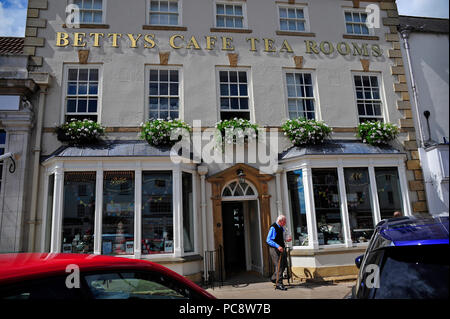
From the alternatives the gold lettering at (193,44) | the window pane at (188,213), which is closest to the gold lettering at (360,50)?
the gold lettering at (193,44)

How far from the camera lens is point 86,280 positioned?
215 centimetres

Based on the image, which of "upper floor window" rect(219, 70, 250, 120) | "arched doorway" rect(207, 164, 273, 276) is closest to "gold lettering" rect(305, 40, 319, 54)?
"upper floor window" rect(219, 70, 250, 120)

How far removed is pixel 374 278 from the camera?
7.04 ft

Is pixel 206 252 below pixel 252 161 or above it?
below

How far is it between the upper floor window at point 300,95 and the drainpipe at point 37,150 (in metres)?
7.61

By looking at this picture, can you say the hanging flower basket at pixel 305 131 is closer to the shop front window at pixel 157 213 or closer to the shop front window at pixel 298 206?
the shop front window at pixel 298 206

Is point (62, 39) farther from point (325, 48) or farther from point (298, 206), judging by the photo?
point (298, 206)

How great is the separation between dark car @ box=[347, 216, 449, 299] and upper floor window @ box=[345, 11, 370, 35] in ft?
35.7

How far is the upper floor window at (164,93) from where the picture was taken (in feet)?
32.4

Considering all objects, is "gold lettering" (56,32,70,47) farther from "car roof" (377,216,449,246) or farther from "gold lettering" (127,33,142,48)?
"car roof" (377,216,449,246)

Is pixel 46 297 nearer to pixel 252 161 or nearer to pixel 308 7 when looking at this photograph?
pixel 252 161

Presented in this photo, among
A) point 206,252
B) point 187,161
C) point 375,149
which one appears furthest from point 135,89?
point 375,149

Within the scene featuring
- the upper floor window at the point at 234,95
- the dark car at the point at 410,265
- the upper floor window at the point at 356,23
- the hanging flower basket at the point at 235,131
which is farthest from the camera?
the upper floor window at the point at 356,23

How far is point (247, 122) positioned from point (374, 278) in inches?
309
